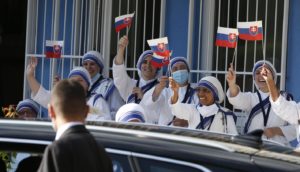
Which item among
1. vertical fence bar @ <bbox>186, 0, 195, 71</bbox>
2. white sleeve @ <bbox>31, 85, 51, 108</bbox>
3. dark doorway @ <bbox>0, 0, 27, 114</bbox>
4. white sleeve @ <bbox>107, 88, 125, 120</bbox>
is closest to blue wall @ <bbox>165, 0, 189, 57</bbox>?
vertical fence bar @ <bbox>186, 0, 195, 71</bbox>

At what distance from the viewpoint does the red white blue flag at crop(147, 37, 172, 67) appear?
7590 millimetres

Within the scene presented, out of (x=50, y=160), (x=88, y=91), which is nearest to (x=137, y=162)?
(x=50, y=160)

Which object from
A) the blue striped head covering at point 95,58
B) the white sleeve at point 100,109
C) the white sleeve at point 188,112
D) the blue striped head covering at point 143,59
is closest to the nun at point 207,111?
the white sleeve at point 188,112

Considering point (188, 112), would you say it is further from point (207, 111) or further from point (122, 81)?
point (122, 81)

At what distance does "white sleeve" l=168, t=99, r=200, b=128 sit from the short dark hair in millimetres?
3932

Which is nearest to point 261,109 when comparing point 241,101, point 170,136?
point 241,101

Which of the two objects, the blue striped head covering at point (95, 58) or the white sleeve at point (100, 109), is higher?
the blue striped head covering at point (95, 58)

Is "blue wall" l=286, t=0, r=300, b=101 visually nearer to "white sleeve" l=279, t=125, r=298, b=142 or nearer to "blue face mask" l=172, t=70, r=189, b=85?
"white sleeve" l=279, t=125, r=298, b=142

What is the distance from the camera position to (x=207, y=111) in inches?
275

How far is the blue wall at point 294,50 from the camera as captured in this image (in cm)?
804

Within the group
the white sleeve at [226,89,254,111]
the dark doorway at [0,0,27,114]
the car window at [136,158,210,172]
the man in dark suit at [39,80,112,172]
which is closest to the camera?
the man in dark suit at [39,80,112,172]

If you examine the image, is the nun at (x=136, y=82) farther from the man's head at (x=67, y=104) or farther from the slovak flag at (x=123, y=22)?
the man's head at (x=67, y=104)

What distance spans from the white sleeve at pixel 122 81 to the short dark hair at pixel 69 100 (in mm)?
5045

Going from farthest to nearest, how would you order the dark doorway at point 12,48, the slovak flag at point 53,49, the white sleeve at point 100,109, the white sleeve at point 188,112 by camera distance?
the dark doorway at point 12,48
the slovak flag at point 53,49
the white sleeve at point 100,109
the white sleeve at point 188,112
